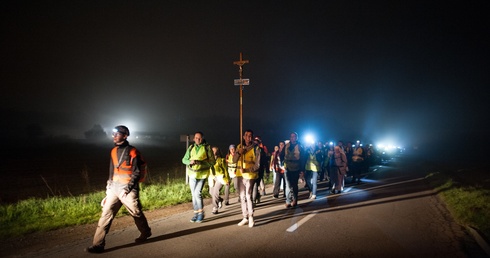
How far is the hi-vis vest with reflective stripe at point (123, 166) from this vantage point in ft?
15.1

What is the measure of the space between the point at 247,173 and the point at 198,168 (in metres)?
1.15

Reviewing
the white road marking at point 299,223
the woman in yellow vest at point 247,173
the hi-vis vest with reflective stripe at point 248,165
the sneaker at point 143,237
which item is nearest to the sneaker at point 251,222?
the woman in yellow vest at point 247,173

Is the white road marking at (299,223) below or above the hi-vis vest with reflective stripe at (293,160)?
below

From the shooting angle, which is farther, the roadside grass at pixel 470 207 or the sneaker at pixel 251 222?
the roadside grass at pixel 470 207

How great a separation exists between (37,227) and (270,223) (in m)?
4.91

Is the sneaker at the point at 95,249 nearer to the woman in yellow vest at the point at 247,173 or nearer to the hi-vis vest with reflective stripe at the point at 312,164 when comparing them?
the woman in yellow vest at the point at 247,173

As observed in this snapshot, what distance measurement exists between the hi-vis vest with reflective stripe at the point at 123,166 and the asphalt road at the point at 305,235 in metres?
1.18

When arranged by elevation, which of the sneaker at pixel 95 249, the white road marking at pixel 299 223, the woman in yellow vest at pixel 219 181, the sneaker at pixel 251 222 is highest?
the woman in yellow vest at pixel 219 181

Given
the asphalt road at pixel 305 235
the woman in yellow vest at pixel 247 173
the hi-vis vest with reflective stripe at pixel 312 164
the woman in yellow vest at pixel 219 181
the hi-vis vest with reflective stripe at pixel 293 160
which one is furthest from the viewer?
the hi-vis vest with reflective stripe at pixel 312 164

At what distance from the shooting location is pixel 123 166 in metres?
4.62

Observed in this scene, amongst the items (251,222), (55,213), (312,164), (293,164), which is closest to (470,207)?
(312,164)

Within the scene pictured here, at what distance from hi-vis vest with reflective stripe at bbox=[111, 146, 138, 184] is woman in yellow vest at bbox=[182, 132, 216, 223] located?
72.7 inches

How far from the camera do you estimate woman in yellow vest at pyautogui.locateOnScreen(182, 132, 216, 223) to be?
21.0ft

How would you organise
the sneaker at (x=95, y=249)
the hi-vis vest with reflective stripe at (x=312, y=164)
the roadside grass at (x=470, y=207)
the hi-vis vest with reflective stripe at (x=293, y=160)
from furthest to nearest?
the hi-vis vest with reflective stripe at (x=312, y=164) < the hi-vis vest with reflective stripe at (x=293, y=160) < the roadside grass at (x=470, y=207) < the sneaker at (x=95, y=249)
